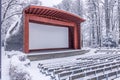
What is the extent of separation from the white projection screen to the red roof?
148cm

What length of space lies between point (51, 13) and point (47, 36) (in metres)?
3.17

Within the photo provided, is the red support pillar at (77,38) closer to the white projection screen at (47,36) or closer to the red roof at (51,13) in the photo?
the red roof at (51,13)

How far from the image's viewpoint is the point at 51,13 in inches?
632

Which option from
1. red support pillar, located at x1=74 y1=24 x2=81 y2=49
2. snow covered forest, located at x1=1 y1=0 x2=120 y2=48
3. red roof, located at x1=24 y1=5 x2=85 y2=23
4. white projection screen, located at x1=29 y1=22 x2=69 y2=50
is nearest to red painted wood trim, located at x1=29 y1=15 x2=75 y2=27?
red roof, located at x1=24 y1=5 x2=85 y2=23

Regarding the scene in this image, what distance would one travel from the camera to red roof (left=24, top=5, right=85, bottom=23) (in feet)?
45.7

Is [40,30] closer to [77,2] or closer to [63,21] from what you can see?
[63,21]

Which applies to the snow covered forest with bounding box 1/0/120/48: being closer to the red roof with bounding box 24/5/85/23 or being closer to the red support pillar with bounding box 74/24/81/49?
the red support pillar with bounding box 74/24/81/49

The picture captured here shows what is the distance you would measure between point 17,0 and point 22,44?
1264 cm

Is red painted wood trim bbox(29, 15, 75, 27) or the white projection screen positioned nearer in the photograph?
red painted wood trim bbox(29, 15, 75, 27)

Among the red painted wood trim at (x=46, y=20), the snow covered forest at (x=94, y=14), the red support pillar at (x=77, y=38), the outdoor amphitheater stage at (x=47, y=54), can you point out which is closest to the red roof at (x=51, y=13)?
the red painted wood trim at (x=46, y=20)

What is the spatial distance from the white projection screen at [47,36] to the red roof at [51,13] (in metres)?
1.48

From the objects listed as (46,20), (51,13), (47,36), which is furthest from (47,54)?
(47,36)

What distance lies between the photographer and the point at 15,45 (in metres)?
15.0

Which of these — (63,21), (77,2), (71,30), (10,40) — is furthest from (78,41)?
(77,2)
